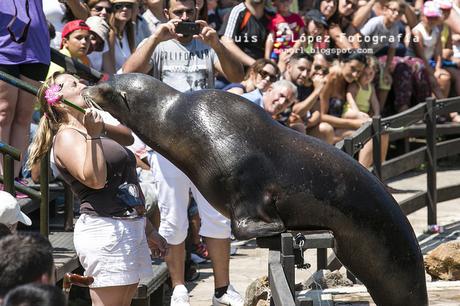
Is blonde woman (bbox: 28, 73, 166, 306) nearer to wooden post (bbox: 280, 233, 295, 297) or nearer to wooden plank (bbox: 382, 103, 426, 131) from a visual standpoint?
wooden post (bbox: 280, 233, 295, 297)

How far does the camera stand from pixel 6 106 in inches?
281

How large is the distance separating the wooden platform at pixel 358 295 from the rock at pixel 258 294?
1.64ft

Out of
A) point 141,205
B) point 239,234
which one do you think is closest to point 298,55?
point 141,205

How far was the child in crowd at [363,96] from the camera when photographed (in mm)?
11633

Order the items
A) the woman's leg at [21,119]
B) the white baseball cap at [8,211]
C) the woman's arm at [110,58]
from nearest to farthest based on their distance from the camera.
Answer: the white baseball cap at [8,211] < the woman's leg at [21,119] < the woman's arm at [110,58]

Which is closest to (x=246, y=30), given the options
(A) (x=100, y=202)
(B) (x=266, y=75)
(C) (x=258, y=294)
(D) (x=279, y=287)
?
(B) (x=266, y=75)

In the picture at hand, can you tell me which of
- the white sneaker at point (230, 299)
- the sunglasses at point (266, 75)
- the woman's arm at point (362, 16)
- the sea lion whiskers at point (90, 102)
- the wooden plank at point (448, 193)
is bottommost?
the wooden plank at point (448, 193)

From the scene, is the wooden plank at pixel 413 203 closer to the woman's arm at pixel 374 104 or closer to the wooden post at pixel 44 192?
the woman's arm at pixel 374 104

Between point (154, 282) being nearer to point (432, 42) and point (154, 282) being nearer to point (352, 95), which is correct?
point (352, 95)

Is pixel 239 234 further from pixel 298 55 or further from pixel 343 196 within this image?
pixel 298 55

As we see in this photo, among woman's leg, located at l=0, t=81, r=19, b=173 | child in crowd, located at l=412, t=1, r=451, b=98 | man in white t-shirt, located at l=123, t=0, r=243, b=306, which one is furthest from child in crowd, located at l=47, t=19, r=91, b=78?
child in crowd, located at l=412, t=1, r=451, b=98

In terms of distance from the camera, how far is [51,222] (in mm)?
8008

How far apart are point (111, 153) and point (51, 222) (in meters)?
2.32

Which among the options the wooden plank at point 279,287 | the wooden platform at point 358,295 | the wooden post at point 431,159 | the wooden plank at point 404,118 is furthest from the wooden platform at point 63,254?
the wooden post at point 431,159
